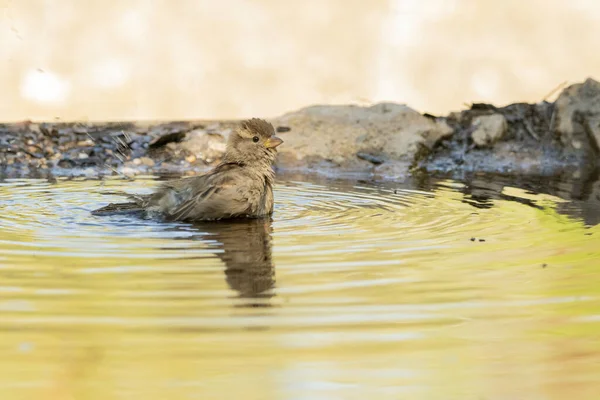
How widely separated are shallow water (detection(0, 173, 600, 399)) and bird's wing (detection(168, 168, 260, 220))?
17 cm

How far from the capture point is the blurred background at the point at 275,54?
14.4 m

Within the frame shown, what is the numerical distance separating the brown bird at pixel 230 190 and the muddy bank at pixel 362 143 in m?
2.81

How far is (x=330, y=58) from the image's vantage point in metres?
15.2

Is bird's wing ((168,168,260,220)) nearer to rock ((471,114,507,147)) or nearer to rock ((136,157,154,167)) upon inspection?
rock ((136,157,154,167))

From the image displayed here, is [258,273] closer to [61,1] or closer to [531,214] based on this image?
[531,214]

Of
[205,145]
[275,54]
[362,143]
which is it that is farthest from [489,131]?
[275,54]

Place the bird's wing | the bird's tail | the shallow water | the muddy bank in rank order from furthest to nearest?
the muddy bank < the bird's tail < the bird's wing < the shallow water

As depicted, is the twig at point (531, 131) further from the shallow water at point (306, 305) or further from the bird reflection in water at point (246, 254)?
the bird reflection in water at point (246, 254)

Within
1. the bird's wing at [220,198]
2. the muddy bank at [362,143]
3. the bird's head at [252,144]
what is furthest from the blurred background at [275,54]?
the bird's wing at [220,198]

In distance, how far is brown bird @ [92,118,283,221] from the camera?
7343 millimetres

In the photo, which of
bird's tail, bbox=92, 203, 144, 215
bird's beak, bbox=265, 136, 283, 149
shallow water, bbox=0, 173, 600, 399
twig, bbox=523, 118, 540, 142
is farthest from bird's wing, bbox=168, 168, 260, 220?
twig, bbox=523, 118, 540, 142

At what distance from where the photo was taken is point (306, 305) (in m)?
4.78

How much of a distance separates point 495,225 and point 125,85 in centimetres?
845

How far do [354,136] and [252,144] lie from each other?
11.3ft
